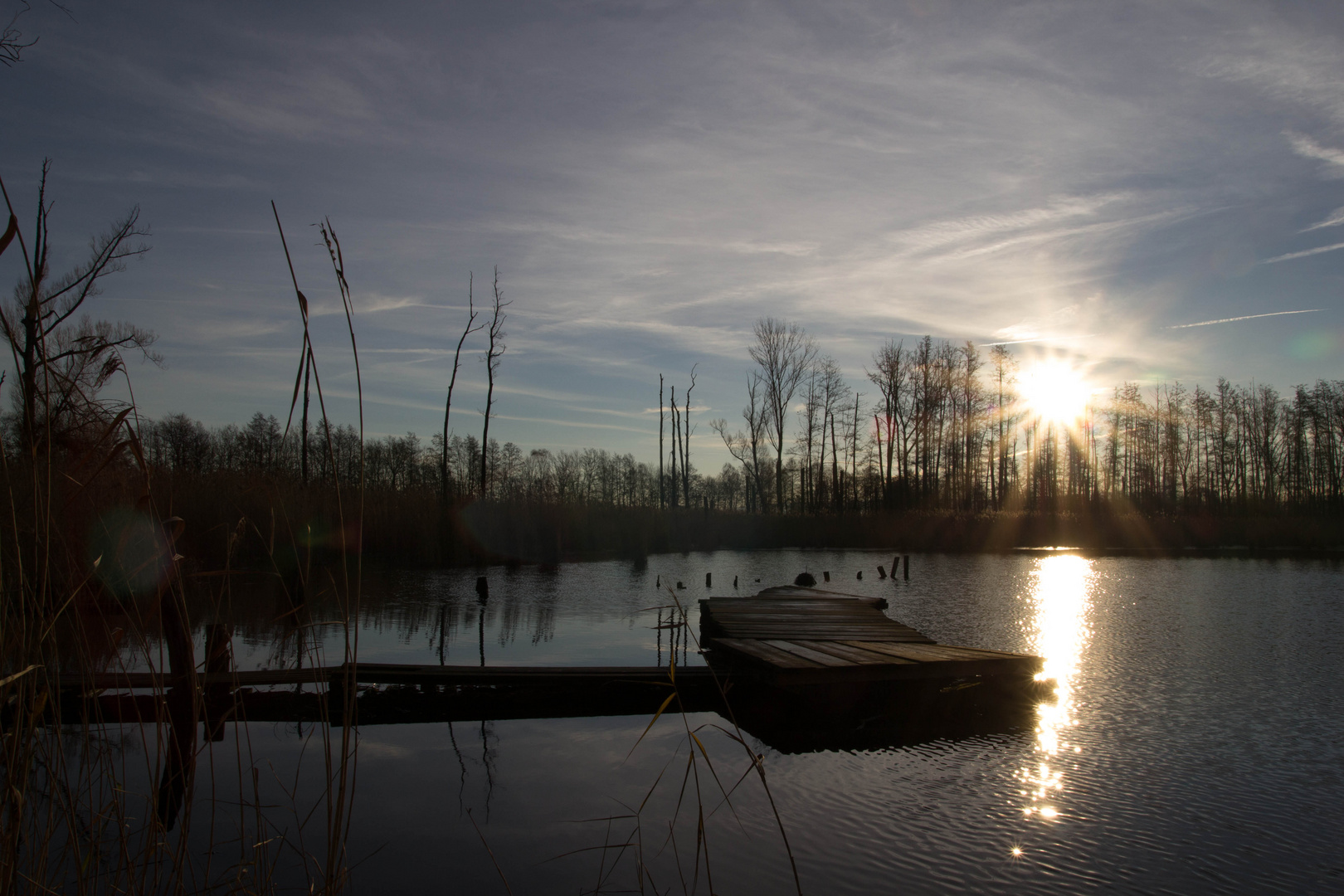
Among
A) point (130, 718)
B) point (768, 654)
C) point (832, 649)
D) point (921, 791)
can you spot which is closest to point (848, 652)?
point (832, 649)

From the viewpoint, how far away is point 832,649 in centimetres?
600

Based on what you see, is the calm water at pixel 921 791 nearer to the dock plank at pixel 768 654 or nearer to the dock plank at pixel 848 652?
the dock plank at pixel 768 654

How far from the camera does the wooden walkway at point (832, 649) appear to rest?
17.4 feet

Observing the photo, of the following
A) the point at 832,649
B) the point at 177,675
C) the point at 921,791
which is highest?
the point at 177,675

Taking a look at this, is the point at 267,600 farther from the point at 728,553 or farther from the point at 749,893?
the point at 728,553

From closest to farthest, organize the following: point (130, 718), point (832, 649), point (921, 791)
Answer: point (921, 791) → point (130, 718) → point (832, 649)

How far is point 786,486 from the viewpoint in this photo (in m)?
44.6

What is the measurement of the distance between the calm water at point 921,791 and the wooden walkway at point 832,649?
1.61 feet

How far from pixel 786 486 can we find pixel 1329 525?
25361 mm

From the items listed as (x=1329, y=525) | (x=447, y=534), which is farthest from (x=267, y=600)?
(x=1329, y=525)

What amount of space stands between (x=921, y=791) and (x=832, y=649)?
207 cm

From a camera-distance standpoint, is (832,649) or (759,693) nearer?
(759,693)

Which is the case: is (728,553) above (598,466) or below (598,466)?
below

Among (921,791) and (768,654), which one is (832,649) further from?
(921,791)
